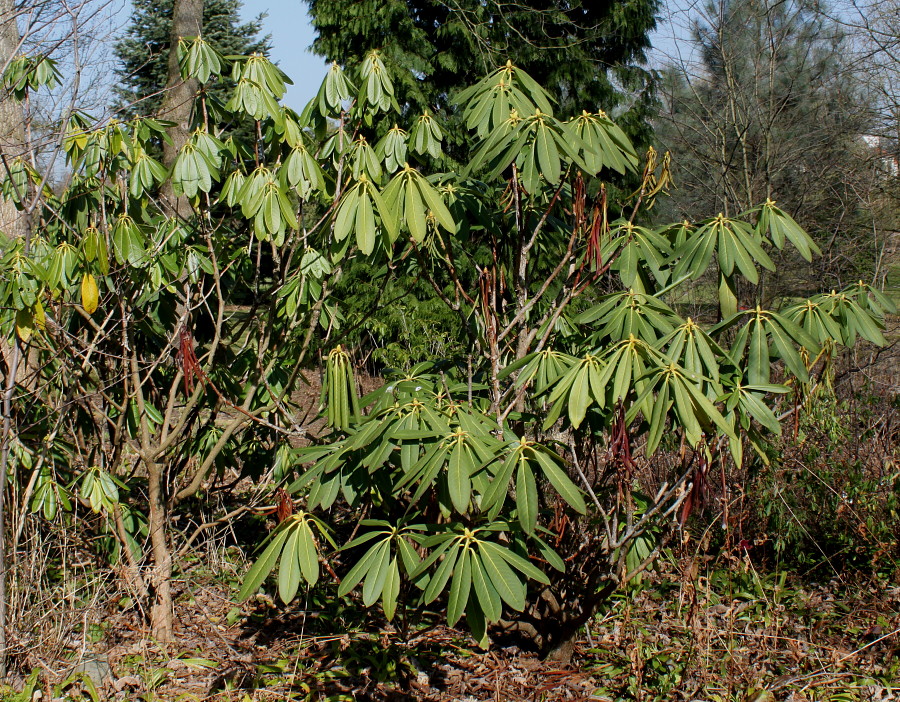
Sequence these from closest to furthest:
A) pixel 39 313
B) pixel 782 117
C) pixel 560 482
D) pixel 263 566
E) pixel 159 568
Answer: pixel 560 482 < pixel 263 566 < pixel 39 313 < pixel 159 568 < pixel 782 117

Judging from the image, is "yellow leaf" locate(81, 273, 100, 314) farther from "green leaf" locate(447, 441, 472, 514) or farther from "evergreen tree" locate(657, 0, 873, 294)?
"evergreen tree" locate(657, 0, 873, 294)

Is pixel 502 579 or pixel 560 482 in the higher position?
pixel 560 482

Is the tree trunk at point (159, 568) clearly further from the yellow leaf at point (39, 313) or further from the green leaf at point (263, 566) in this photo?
the green leaf at point (263, 566)

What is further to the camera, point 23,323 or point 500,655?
point 500,655

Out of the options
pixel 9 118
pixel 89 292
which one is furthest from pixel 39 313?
pixel 9 118

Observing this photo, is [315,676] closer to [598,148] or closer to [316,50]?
[598,148]

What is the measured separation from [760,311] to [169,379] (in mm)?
2561

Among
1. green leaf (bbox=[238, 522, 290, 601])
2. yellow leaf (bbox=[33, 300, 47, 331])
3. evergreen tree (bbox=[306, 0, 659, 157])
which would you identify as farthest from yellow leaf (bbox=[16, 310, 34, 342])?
evergreen tree (bbox=[306, 0, 659, 157])

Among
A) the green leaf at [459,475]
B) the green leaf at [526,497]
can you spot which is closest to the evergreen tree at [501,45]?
the green leaf at [459,475]

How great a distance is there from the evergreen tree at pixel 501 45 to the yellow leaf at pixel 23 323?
5940mm

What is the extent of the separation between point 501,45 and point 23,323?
6.91 metres

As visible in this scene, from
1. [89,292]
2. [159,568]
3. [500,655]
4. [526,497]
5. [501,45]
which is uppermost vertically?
[501,45]

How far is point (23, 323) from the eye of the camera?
245 centimetres

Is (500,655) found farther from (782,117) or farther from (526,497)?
(782,117)
